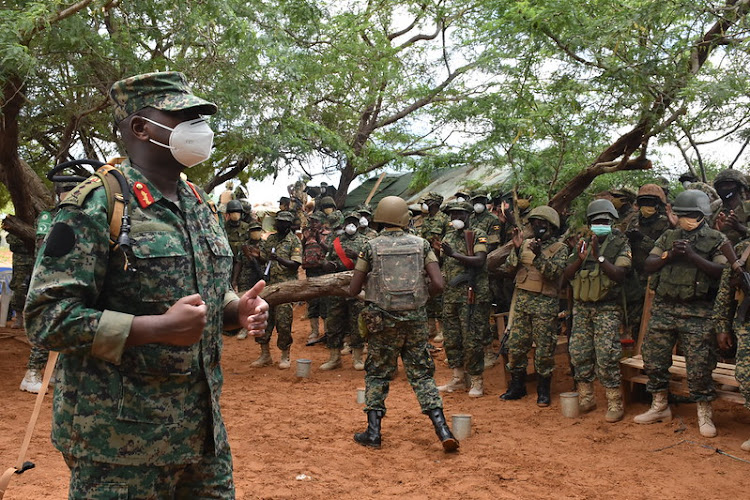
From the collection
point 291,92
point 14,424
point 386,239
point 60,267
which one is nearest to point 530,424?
point 386,239

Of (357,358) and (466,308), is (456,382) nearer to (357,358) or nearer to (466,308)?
(466,308)

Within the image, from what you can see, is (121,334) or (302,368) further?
(302,368)

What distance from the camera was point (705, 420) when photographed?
20.8ft

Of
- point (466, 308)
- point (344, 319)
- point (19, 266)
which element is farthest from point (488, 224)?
point (19, 266)

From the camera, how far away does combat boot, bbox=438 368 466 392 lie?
8594 millimetres

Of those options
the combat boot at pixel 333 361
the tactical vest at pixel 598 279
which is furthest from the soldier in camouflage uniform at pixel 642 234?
the combat boot at pixel 333 361

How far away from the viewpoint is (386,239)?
636 centimetres

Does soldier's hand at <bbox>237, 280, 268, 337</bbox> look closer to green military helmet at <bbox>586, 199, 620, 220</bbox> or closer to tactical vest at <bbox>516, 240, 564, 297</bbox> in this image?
green military helmet at <bbox>586, 199, 620, 220</bbox>

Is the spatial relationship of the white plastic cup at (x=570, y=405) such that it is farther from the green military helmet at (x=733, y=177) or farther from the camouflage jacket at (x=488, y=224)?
the green military helmet at (x=733, y=177)

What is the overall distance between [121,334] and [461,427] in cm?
488

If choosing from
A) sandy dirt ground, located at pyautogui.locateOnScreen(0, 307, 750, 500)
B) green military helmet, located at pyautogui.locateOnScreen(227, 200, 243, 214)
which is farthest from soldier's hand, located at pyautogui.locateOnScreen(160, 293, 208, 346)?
green military helmet, located at pyautogui.locateOnScreen(227, 200, 243, 214)

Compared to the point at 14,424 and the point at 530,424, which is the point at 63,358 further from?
the point at 530,424

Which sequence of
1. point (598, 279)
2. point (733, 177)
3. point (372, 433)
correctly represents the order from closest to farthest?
point (372, 433) < point (598, 279) < point (733, 177)

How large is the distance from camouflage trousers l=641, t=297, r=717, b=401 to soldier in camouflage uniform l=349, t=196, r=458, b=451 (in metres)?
2.24
